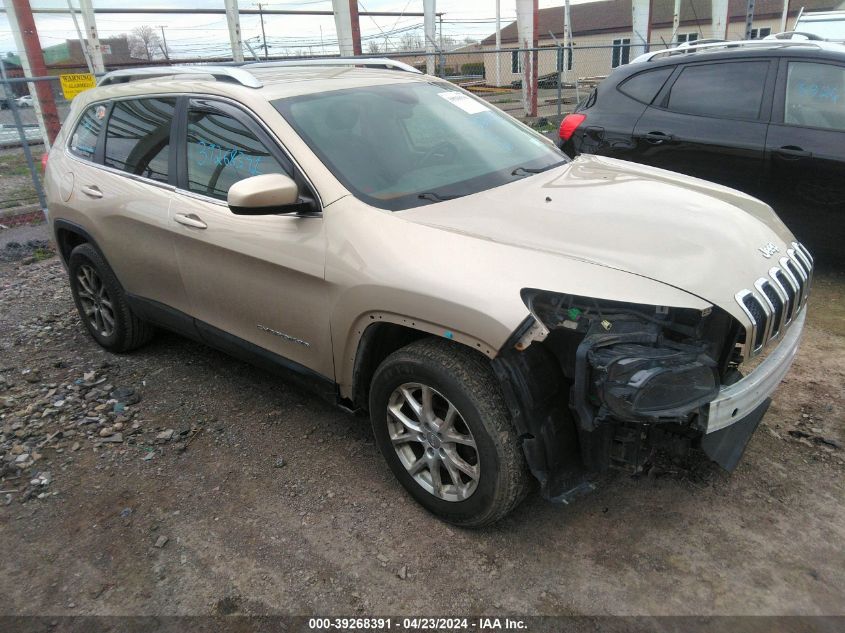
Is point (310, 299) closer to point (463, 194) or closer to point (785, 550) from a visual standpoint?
point (463, 194)

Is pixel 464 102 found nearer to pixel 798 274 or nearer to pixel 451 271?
pixel 451 271

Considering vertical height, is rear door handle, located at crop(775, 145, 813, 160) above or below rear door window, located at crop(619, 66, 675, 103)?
below

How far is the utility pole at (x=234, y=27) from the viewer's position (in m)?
12.0

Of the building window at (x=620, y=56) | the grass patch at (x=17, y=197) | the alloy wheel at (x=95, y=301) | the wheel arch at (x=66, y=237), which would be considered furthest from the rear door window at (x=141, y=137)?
the building window at (x=620, y=56)

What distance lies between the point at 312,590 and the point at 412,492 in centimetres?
61

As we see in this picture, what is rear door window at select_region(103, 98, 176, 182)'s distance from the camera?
11.9 feet

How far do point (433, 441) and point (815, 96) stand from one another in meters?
4.30

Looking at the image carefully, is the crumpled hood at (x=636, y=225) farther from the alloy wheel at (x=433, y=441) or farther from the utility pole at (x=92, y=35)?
the utility pole at (x=92, y=35)

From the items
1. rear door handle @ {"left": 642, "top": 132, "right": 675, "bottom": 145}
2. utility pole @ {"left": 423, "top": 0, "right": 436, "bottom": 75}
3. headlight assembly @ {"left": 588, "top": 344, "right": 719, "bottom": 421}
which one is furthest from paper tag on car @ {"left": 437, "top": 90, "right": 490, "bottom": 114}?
utility pole @ {"left": 423, "top": 0, "right": 436, "bottom": 75}

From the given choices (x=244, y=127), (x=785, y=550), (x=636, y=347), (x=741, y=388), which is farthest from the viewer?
(x=244, y=127)

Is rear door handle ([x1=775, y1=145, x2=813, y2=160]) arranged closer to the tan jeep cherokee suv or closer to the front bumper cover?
the tan jeep cherokee suv

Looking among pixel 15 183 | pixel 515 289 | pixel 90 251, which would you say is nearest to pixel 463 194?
pixel 515 289

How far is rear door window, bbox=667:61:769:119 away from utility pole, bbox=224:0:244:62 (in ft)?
30.8

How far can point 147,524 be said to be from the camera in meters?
2.93
